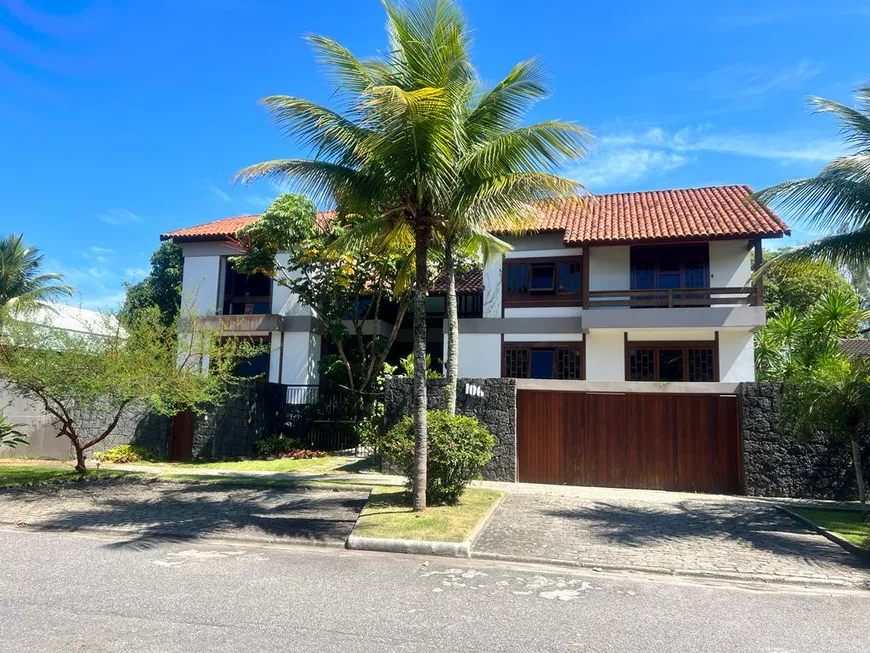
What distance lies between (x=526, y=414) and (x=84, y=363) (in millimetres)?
8490

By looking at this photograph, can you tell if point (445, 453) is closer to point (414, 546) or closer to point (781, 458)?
point (414, 546)

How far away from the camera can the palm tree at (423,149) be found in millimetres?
8805

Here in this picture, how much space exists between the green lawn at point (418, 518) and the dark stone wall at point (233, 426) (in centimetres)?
761

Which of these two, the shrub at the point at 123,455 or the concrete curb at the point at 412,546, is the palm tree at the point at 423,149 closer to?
the concrete curb at the point at 412,546

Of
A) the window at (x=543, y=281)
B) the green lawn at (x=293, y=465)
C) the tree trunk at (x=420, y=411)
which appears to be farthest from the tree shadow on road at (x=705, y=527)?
the window at (x=543, y=281)

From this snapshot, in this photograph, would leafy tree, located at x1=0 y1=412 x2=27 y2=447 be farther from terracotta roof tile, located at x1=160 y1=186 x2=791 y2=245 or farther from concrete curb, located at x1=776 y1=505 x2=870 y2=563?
concrete curb, located at x1=776 y1=505 x2=870 y2=563

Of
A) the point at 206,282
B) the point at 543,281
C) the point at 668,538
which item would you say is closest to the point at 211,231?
the point at 206,282

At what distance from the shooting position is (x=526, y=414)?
1279 centimetres

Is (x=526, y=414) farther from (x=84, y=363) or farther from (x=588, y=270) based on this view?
(x=84, y=363)

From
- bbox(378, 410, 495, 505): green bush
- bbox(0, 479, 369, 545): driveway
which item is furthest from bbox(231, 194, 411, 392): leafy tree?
bbox(378, 410, 495, 505): green bush

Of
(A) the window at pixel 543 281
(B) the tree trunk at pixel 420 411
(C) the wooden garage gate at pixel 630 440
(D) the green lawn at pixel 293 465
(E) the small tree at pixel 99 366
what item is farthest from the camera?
(A) the window at pixel 543 281

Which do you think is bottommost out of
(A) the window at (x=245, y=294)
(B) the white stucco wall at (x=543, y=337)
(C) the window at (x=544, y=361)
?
(C) the window at (x=544, y=361)

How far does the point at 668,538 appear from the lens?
830cm

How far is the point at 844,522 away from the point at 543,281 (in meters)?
11.1
